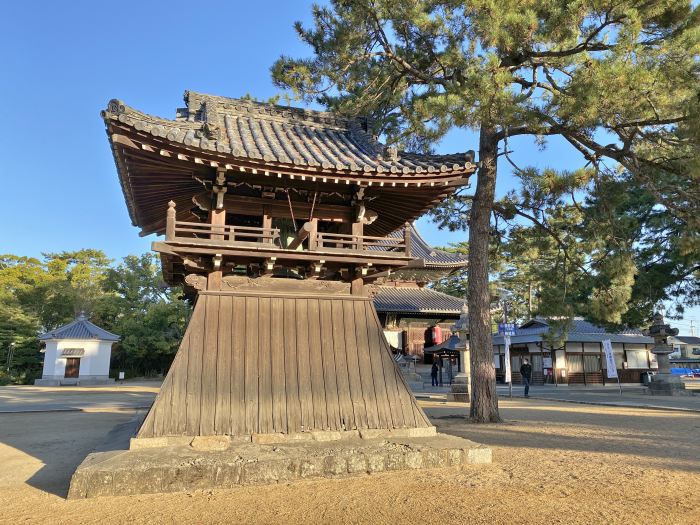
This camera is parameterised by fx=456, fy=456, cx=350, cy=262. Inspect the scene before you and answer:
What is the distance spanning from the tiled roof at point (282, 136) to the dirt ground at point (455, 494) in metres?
4.58

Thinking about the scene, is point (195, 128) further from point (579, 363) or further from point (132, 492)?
point (579, 363)

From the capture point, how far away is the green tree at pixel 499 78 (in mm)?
8414

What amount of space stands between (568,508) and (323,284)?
4.78m

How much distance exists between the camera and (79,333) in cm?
3484

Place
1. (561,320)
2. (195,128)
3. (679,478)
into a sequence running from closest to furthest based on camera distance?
(679,478) → (195,128) → (561,320)

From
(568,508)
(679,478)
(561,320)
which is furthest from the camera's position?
(561,320)

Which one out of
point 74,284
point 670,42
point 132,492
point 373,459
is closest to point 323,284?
point 373,459

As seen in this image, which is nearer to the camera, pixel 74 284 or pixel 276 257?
pixel 276 257

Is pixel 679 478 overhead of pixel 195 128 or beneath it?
beneath

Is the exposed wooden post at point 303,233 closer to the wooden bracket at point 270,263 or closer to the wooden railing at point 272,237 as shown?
the wooden railing at point 272,237

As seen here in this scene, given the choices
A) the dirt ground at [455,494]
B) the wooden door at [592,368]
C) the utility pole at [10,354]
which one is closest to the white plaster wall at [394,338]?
the wooden door at [592,368]

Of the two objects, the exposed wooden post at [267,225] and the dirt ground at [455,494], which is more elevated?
the exposed wooden post at [267,225]

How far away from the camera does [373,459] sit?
633 cm

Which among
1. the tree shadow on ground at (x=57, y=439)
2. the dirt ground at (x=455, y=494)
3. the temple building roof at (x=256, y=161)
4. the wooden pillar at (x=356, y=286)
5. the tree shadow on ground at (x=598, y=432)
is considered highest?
the temple building roof at (x=256, y=161)
